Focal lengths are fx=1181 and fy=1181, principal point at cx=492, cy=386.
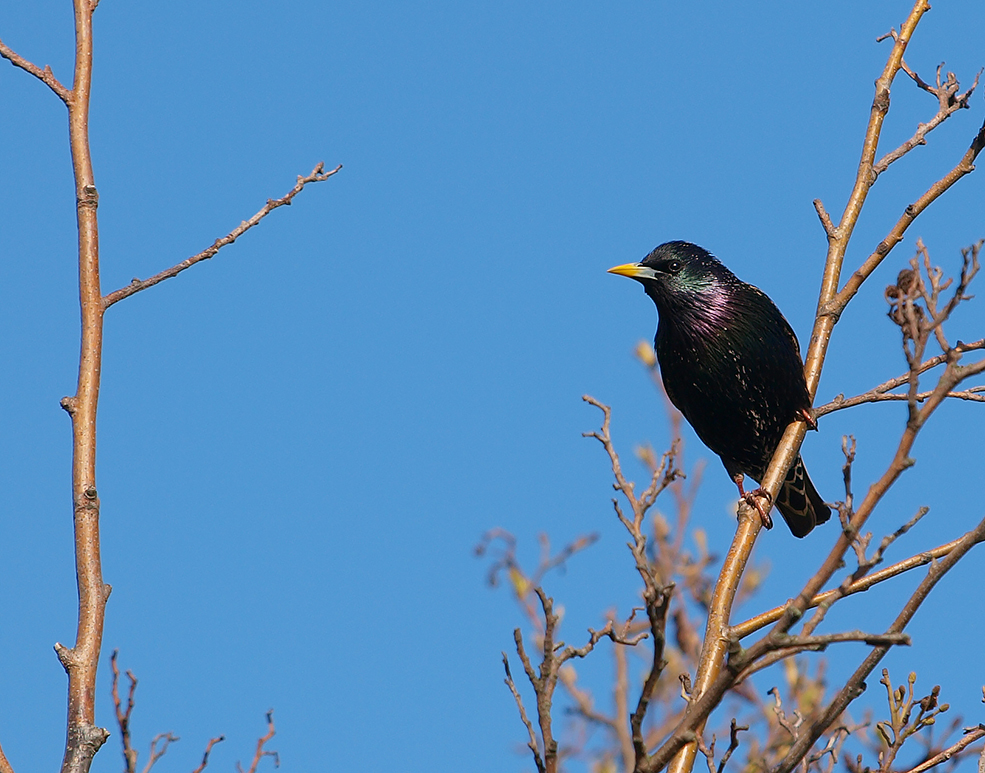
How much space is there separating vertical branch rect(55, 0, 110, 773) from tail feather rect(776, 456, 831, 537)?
358 cm

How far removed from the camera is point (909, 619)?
206 cm

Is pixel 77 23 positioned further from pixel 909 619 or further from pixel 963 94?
pixel 963 94

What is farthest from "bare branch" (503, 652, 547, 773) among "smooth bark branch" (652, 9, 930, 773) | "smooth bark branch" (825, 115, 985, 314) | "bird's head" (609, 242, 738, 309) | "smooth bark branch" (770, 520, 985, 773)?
"bird's head" (609, 242, 738, 309)

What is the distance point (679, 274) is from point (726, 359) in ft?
1.53

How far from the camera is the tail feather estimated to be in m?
5.38

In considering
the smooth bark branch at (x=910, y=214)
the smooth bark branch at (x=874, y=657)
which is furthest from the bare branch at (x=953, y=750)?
the smooth bark branch at (x=910, y=214)

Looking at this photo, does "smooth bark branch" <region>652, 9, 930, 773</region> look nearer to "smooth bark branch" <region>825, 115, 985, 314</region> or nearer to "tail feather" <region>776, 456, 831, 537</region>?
"smooth bark branch" <region>825, 115, 985, 314</region>

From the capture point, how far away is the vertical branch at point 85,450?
87.3 inches

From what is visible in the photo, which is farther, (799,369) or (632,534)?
(799,369)

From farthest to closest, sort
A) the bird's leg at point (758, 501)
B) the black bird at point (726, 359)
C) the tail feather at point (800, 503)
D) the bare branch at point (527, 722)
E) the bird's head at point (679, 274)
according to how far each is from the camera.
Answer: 1. the tail feather at point (800, 503)
2. the bird's head at point (679, 274)
3. the black bird at point (726, 359)
4. the bird's leg at point (758, 501)
5. the bare branch at point (527, 722)

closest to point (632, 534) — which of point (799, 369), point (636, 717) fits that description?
point (636, 717)

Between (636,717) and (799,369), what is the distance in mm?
3438

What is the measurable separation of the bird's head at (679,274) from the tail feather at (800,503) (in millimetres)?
883

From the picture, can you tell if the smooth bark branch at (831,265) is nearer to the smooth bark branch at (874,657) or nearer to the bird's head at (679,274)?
the bird's head at (679,274)
